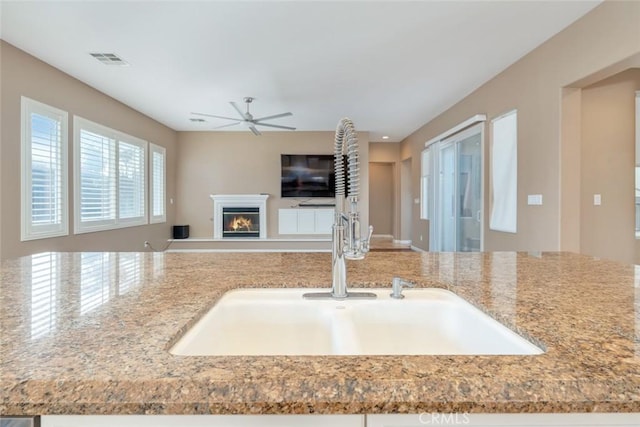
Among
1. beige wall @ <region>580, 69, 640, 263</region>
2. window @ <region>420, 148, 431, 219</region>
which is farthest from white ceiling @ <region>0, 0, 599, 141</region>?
window @ <region>420, 148, 431, 219</region>

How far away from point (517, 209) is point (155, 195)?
6.09 meters

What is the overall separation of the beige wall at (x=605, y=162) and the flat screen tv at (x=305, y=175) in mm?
4725

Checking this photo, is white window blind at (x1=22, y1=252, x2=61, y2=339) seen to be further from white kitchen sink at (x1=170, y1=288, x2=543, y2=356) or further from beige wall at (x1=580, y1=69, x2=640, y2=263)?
beige wall at (x1=580, y1=69, x2=640, y2=263)

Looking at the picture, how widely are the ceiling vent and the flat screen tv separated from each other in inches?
155

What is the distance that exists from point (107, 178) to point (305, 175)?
3.72 meters

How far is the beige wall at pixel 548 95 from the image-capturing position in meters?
2.68

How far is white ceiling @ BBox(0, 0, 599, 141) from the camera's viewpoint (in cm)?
283

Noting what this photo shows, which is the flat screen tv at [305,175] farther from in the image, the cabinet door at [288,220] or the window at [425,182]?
the window at [425,182]

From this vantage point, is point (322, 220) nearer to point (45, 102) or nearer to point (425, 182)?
point (425, 182)

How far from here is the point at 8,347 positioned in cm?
58

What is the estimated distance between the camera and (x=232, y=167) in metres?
7.63

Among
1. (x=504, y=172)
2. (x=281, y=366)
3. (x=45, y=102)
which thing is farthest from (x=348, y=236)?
(x=45, y=102)

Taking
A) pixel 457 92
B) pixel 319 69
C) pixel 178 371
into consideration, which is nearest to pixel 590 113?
pixel 457 92

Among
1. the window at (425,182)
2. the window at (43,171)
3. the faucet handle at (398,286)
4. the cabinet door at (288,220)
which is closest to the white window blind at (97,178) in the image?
the window at (43,171)
